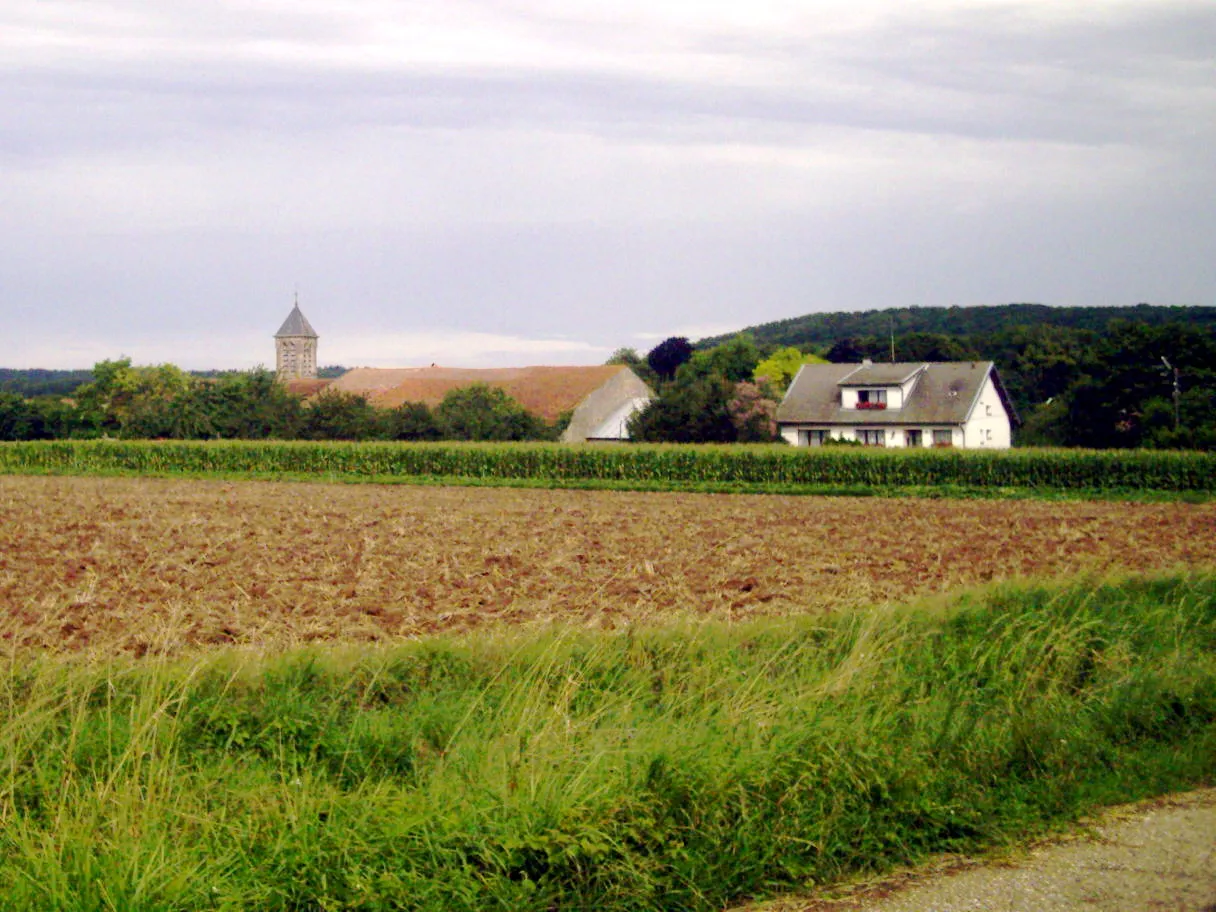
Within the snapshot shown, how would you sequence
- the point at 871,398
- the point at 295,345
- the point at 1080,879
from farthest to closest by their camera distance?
the point at 295,345 < the point at 871,398 < the point at 1080,879

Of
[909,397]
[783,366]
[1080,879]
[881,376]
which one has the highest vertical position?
[783,366]

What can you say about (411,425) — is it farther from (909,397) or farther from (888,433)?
(909,397)

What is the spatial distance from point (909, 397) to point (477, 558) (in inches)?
2405

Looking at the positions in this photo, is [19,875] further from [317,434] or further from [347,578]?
[317,434]

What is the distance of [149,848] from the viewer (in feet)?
17.1

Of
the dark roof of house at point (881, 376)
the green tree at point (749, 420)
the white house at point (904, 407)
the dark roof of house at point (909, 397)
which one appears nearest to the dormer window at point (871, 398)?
the white house at point (904, 407)

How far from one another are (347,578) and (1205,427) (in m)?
53.6

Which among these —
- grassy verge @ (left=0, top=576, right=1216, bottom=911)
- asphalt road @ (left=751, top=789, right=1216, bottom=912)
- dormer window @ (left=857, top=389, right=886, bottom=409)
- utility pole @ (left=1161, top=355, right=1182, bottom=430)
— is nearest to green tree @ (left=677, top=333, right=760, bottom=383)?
dormer window @ (left=857, top=389, right=886, bottom=409)

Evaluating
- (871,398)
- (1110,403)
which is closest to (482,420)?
(871,398)

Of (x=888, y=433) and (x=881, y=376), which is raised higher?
(x=881, y=376)

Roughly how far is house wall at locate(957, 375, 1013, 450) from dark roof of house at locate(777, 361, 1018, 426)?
85 centimetres

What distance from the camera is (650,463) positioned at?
162ft

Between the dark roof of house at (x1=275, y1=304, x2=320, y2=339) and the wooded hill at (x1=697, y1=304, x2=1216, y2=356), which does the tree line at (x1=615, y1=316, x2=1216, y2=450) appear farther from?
the dark roof of house at (x1=275, y1=304, x2=320, y2=339)

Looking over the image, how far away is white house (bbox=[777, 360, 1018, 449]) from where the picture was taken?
7331 cm
